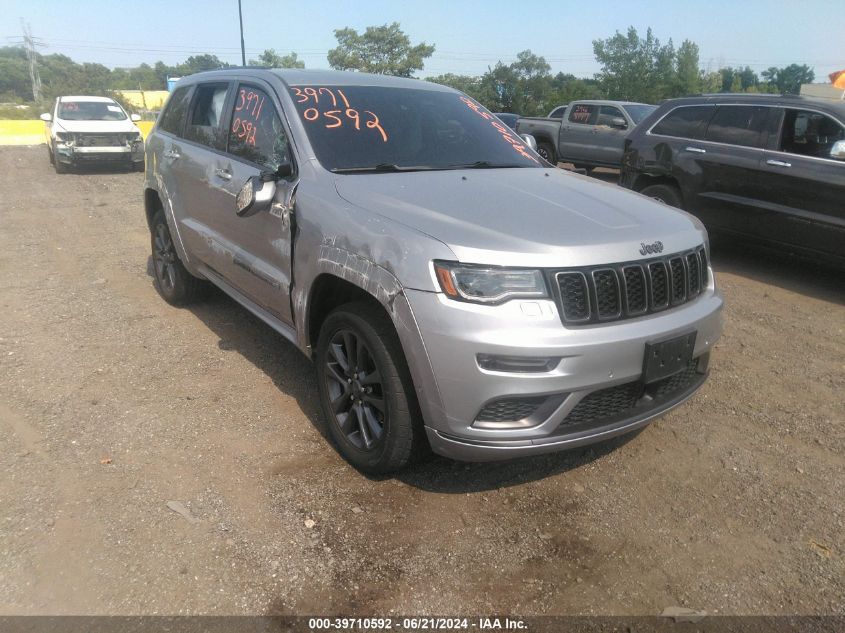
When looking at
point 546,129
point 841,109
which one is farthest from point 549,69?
point 841,109

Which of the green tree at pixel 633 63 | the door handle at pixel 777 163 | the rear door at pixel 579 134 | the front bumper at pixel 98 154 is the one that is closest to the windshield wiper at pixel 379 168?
the door handle at pixel 777 163

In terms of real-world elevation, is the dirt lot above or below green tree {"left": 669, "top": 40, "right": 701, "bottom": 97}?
below

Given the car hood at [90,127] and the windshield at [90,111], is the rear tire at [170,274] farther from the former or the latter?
the windshield at [90,111]

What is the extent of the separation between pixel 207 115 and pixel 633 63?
3119 inches

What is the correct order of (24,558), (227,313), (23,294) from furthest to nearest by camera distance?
(23,294)
(227,313)
(24,558)

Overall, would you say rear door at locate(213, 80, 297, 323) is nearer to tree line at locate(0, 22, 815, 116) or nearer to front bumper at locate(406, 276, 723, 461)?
front bumper at locate(406, 276, 723, 461)

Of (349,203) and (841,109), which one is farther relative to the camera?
(841,109)

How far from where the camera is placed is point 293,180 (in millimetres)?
3406

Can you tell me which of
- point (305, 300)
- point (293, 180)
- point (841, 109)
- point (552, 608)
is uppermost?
point (841, 109)

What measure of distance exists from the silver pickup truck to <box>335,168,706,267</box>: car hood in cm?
1054

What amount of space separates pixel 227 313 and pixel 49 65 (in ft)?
361

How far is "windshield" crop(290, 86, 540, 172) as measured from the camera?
353 centimetres

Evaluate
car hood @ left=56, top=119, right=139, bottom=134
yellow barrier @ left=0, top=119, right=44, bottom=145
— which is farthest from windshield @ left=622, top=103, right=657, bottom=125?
yellow barrier @ left=0, top=119, right=44, bottom=145

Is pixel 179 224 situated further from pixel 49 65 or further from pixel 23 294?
pixel 49 65
